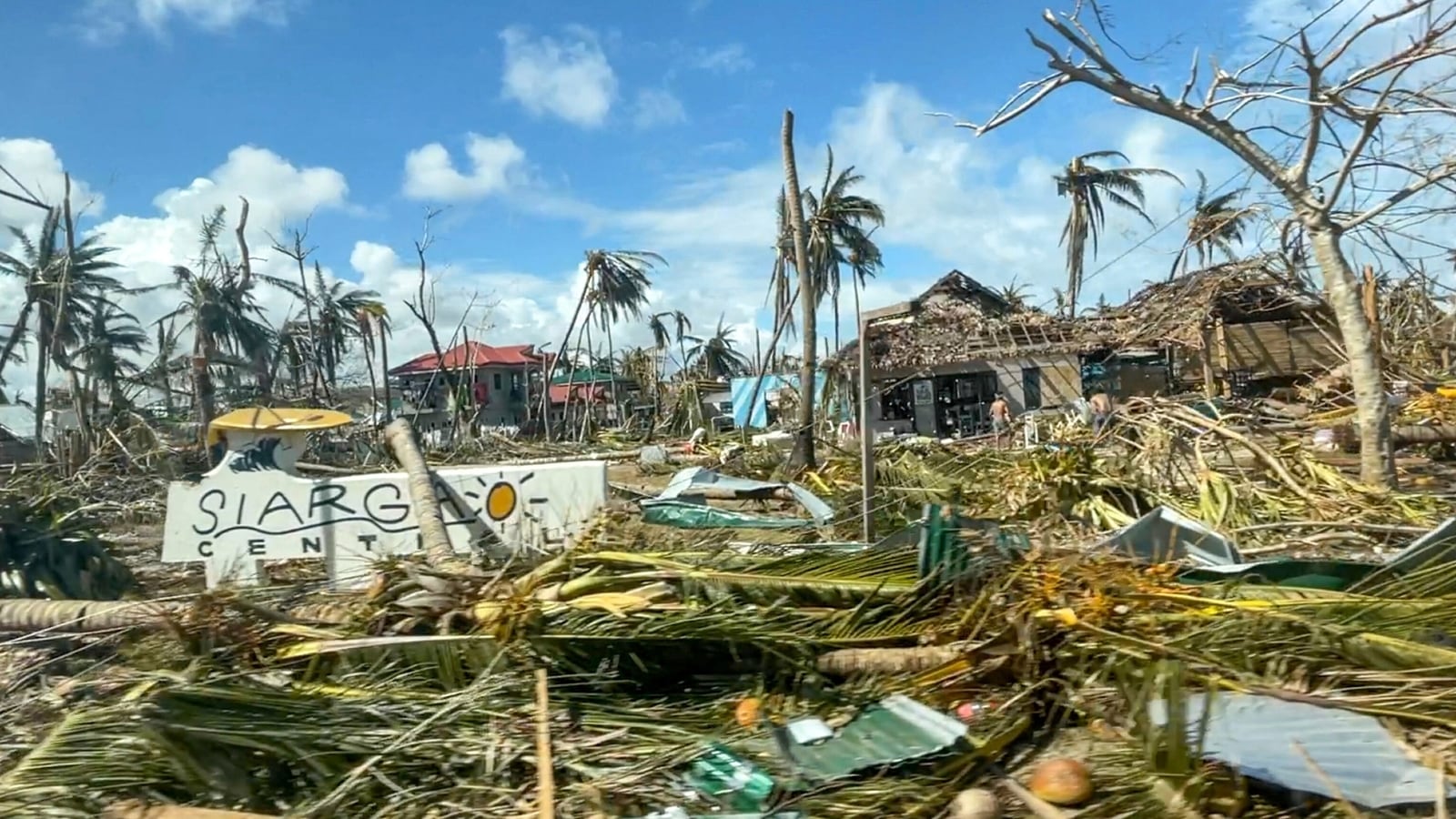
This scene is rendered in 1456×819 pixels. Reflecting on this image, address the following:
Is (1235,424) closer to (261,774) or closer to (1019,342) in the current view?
(261,774)

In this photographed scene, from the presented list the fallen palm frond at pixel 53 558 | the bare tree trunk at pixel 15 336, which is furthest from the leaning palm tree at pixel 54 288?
the fallen palm frond at pixel 53 558

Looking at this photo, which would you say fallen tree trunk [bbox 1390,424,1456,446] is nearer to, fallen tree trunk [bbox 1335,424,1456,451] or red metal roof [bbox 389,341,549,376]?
fallen tree trunk [bbox 1335,424,1456,451]

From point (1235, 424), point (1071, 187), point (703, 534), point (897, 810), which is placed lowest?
point (897, 810)

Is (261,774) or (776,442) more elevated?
(776,442)

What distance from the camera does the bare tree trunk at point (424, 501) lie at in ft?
19.0

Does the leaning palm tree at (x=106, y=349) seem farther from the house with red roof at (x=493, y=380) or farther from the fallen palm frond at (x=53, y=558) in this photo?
the fallen palm frond at (x=53, y=558)

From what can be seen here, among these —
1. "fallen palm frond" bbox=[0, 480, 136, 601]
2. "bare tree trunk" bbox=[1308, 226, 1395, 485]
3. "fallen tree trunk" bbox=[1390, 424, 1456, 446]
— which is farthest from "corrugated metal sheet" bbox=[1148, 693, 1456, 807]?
"fallen tree trunk" bbox=[1390, 424, 1456, 446]

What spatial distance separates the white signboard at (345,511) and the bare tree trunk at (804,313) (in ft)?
21.6

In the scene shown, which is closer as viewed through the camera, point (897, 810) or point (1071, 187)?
point (897, 810)

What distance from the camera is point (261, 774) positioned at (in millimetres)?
3637

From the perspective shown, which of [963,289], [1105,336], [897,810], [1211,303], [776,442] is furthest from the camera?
[963,289]

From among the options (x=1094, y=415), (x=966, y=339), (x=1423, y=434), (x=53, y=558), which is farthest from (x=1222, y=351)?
(x=53, y=558)

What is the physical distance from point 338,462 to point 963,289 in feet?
60.0

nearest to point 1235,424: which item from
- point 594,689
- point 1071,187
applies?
point 594,689
